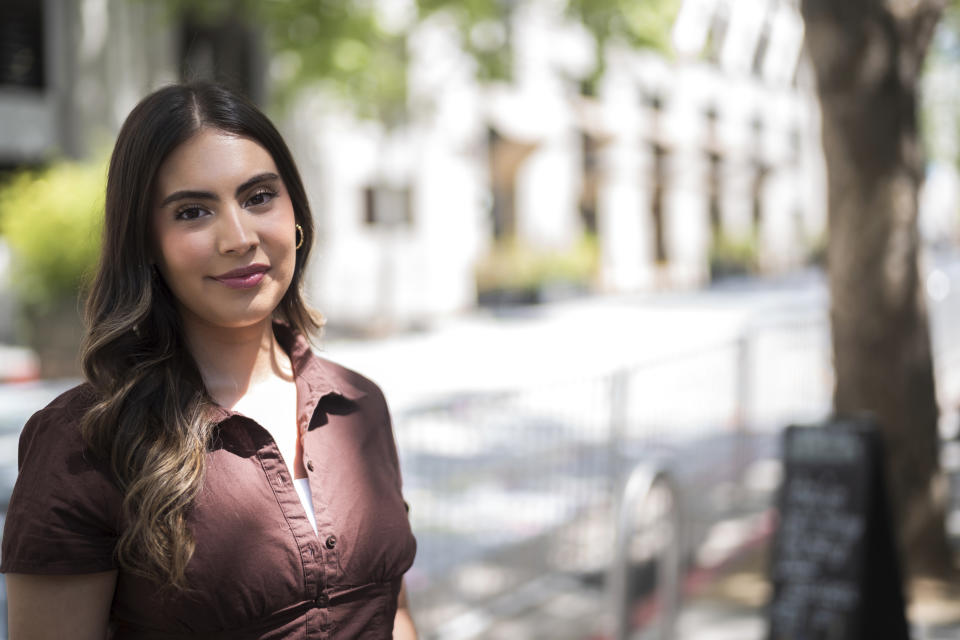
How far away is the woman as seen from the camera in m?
1.59

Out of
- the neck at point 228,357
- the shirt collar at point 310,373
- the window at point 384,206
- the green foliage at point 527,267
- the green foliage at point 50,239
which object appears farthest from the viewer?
the green foliage at point 527,267

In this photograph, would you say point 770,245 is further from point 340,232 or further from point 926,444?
point 926,444

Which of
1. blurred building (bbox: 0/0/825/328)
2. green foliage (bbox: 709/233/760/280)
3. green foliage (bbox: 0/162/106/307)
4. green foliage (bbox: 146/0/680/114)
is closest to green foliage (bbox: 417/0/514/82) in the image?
green foliage (bbox: 146/0/680/114)

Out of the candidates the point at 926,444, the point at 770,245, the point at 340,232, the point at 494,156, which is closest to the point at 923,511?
the point at 926,444

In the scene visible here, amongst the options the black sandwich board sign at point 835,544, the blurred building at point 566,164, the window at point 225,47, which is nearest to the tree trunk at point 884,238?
the blurred building at point 566,164

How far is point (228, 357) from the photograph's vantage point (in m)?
1.88

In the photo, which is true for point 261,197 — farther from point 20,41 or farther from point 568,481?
point 20,41

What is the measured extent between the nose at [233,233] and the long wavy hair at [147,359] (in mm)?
126

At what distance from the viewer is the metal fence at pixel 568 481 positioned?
458cm

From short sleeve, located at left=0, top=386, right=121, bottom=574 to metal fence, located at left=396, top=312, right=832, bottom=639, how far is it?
106 inches

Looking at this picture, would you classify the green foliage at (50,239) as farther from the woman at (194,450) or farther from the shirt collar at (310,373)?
the woman at (194,450)

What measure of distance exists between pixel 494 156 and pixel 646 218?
973cm

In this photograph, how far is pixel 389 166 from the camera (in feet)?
72.6

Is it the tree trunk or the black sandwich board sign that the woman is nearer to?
the black sandwich board sign
